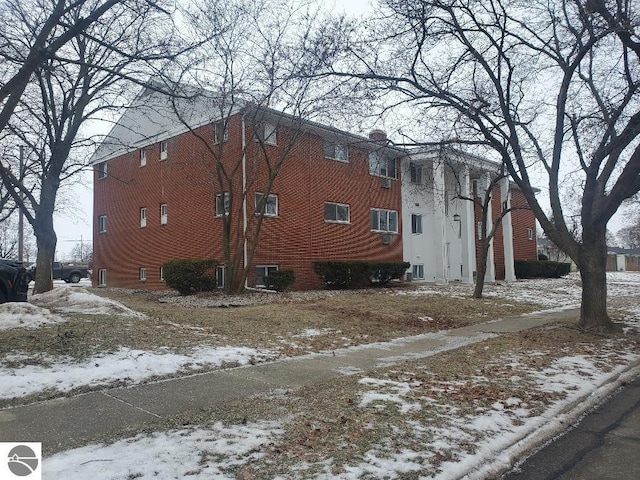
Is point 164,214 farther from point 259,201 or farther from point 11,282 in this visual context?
point 11,282

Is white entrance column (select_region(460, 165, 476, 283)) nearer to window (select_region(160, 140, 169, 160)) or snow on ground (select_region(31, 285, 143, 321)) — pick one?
window (select_region(160, 140, 169, 160))

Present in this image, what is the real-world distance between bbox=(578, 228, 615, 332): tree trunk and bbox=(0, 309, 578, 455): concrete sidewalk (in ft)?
13.3

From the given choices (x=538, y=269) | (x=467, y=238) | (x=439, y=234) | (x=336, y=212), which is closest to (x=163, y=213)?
(x=336, y=212)

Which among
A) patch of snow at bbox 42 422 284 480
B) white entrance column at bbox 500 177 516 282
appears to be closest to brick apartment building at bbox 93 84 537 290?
white entrance column at bbox 500 177 516 282

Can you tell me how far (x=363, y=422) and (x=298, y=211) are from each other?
1680 centimetres

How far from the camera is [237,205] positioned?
19.5m

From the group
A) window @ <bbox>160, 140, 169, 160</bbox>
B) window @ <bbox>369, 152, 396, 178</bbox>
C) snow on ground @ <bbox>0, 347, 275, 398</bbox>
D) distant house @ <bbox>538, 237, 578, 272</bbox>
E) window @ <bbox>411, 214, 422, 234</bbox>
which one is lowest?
snow on ground @ <bbox>0, 347, 275, 398</bbox>

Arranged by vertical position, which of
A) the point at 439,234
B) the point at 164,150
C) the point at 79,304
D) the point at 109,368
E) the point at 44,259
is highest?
the point at 164,150

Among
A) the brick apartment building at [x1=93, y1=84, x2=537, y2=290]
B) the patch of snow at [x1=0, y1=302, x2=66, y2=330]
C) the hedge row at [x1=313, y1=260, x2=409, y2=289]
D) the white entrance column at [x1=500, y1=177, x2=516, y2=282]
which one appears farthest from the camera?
the white entrance column at [x1=500, y1=177, x2=516, y2=282]

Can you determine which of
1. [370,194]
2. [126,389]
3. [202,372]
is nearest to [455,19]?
[202,372]

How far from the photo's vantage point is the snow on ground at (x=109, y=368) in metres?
5.72

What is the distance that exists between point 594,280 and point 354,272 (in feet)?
37.1

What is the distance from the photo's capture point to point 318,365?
7398 mm

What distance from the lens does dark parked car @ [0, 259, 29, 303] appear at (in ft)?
32.7
